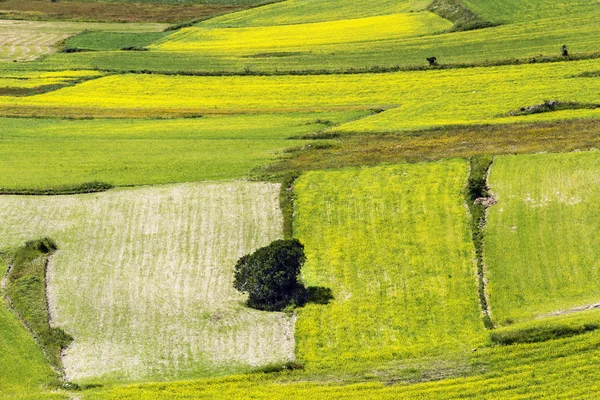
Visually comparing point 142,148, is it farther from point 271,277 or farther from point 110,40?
point 110,40

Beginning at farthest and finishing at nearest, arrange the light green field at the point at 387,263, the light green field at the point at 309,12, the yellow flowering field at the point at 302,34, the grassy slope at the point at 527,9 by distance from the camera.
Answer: the light green field at the point at 309,12 < the yellow flowering field at the point at 302,34 < the grassy slope at the point at 527,9 < the light green field at the point at 387,263

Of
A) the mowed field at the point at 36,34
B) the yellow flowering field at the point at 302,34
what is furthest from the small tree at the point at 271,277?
the mowed field at the point at 36,34

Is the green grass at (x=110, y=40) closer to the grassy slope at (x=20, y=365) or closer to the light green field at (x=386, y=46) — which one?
the light green field at (x=386, y=46)

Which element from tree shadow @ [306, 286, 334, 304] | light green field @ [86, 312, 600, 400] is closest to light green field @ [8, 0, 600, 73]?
tree shadow @ [306, 286, 334, 304]

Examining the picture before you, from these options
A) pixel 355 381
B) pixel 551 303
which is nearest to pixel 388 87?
pixel 551 303

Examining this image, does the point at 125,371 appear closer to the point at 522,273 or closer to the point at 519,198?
the point at 522,273

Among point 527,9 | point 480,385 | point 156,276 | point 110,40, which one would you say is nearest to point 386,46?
point 527,9
